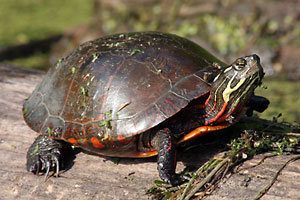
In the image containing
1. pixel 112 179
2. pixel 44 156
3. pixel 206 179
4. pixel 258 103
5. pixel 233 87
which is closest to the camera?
pixel 206 179

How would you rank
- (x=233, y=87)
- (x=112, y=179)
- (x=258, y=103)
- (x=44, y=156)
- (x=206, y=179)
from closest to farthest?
(x=206, y=179)
(x=233, y=87)
(x=112, y=179)
(x=44, y=156)
(x=258, y=103)

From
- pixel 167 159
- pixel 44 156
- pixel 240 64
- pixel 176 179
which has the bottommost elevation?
pixel 44 156

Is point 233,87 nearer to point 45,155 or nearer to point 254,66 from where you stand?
point 254,66

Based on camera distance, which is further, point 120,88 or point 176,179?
point 120,88

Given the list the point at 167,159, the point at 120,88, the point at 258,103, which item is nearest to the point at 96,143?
the point at 120,88

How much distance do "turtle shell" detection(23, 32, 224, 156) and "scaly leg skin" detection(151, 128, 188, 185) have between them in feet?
0.49

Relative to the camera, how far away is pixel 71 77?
3.08m

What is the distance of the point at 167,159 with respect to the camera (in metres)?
2.53

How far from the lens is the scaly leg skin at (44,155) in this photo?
290 centimetres

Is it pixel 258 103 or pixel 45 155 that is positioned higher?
pixel 258 103

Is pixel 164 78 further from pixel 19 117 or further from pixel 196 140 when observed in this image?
pixel 19 117

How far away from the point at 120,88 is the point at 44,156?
2.89 ft

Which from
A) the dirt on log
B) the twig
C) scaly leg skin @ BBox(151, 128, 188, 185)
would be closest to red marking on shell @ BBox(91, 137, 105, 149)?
the dirt on log

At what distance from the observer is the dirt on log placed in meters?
2.47
